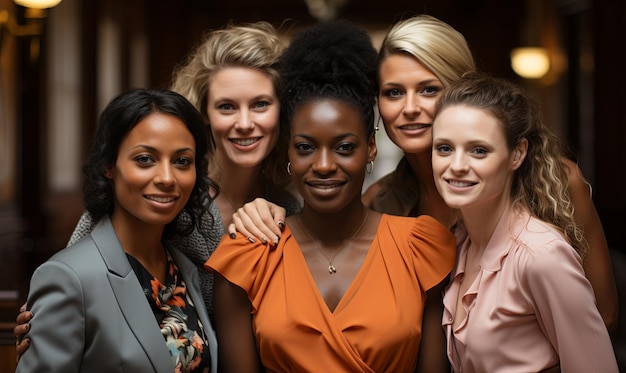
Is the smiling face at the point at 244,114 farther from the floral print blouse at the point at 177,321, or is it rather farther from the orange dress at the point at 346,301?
the floral print blouse at the point at 177,321

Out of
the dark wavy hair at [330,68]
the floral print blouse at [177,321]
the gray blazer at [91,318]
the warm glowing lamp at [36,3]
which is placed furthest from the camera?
the warm glowing lamp at [36,3]

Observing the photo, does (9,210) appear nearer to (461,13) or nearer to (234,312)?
(234,312)

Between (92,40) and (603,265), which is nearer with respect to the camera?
(603,265)

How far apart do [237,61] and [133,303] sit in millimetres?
1270

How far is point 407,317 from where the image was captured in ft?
7.78

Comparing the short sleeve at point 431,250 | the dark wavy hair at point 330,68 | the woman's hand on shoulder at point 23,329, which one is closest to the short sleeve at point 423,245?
the short sleeve at point 431,250

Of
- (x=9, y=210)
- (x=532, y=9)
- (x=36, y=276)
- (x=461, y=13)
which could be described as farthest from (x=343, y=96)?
(x=461, y=13)

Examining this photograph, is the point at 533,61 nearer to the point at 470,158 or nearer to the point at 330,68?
the point at 330,68

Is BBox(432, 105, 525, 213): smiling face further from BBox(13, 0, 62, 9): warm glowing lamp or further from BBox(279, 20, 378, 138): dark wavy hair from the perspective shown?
BBox(13, 0, 62, 9): warm glowing lamp

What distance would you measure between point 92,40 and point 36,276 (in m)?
5.58

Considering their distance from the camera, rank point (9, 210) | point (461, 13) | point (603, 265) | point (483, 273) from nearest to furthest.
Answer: point (483, 273), point (603, 265), point (9, 210), point (461, 13)

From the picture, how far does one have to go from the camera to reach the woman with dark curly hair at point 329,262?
2.35 m

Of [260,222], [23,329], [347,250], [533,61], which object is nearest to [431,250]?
[347,250]

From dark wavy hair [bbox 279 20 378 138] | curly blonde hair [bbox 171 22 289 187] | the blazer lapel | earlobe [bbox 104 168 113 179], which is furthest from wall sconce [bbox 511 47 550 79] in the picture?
the blazer lapel
